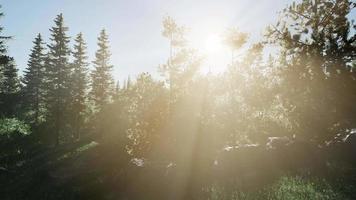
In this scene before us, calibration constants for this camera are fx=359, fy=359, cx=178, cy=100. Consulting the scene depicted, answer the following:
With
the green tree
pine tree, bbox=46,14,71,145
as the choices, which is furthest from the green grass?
pine tree, bbox=46,14,71,145

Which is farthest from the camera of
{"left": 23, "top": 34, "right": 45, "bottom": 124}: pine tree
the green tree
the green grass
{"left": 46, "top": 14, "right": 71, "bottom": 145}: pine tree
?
{"left": 23, "top": 34, "right": 45, "bottom": 124}: pine tree

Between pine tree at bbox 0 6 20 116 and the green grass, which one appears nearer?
the green grass

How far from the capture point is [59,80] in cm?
4606

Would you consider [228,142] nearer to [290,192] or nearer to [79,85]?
[290,192]

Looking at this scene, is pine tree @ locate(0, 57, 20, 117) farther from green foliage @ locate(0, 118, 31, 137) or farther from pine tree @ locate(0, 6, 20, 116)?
green foliage @ locate(0, 118, 31, 137)

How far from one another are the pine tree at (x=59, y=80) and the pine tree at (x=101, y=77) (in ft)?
16.1

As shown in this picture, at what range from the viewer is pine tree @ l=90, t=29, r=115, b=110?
51500 millimetres

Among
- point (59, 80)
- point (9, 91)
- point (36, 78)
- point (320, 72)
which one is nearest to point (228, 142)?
point (320, 72)

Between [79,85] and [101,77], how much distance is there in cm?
461

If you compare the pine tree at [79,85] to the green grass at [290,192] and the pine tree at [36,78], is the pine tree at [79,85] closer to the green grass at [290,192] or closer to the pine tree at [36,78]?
the pine tree at [36,78]

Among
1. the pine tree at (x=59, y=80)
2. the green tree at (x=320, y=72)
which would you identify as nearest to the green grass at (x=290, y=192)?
the green tree at (x=320, y=72)

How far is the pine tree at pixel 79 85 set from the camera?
48031mm

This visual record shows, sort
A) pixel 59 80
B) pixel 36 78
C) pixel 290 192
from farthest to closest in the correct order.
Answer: pixel 36 78 < pixel 59 80 < pixel 290 192

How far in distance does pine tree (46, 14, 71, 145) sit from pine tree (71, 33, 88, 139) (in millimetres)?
1077
